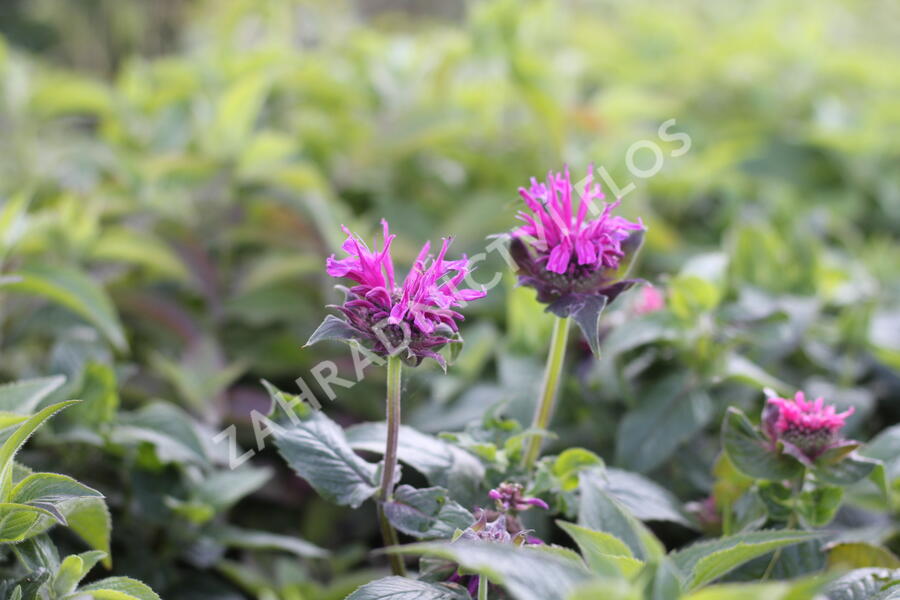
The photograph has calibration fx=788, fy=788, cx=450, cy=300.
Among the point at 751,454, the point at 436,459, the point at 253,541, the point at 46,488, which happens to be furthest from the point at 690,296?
the point at 46,488

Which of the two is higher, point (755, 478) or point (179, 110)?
point (179, 110)

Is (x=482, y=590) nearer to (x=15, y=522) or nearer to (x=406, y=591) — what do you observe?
(x=406, y=591)

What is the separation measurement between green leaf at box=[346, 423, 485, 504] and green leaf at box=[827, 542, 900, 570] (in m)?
0.27

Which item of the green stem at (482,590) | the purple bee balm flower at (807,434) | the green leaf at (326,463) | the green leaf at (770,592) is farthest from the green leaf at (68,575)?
the purple bee balm flower at (807,434)

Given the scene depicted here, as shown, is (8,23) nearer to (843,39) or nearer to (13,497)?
(13,497)

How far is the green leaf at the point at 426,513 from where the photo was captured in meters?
0.48

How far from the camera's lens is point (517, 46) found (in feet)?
3.65

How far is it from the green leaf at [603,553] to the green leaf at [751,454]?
0.17 m

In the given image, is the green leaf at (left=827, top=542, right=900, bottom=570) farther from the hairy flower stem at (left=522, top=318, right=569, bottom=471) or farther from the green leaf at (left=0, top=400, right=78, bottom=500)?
the green leaf at (left=0, top=400, right=78, bottom=500)

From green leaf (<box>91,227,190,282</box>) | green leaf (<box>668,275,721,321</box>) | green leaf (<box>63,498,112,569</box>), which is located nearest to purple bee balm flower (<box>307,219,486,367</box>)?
green leaf (<box>63,498,112,569</box>)

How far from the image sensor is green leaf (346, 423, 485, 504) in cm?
54

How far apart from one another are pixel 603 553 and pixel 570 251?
19cm

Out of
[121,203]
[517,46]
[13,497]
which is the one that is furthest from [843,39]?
[13,497]

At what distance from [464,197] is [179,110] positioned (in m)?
0.46
